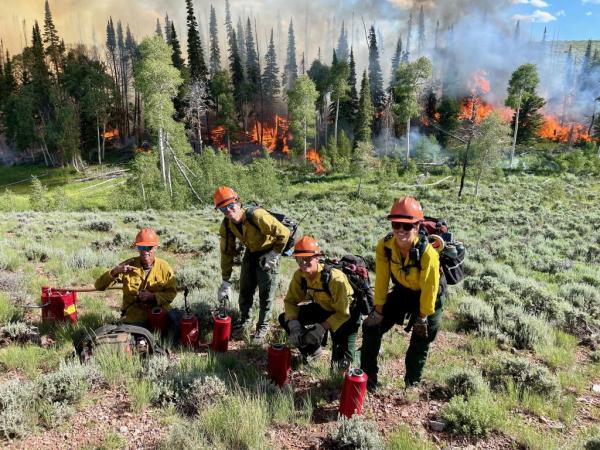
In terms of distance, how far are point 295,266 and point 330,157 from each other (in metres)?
33.5

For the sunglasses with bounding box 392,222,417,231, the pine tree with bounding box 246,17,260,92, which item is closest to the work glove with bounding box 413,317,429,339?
the sunglasses with bounding box 392,222,417,231

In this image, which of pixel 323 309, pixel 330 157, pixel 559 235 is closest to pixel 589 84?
pixel 330 157

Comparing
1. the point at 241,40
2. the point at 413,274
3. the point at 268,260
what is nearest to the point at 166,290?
the point at 268,260

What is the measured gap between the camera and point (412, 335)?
404cm

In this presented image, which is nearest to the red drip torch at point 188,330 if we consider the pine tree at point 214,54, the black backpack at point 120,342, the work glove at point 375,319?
the black backpack at point 120,342

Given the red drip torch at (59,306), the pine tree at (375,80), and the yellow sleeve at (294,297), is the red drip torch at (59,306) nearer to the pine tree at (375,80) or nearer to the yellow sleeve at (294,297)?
the yellow sleeve at (294,297)

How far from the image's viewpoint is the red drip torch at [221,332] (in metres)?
4.79

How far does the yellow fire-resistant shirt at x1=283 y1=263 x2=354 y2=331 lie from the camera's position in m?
4.27

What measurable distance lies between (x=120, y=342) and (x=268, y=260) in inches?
79.4

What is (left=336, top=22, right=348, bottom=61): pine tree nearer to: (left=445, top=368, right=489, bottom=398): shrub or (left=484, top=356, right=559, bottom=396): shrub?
(left=484, top=356, right=559, bottom=396): shrub

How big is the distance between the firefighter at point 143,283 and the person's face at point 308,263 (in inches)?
73.9

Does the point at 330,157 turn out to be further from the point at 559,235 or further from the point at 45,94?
the point at 45,94

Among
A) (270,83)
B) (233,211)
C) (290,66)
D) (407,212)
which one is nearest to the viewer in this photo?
(407,212)

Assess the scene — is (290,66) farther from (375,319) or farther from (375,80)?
(375,319)
